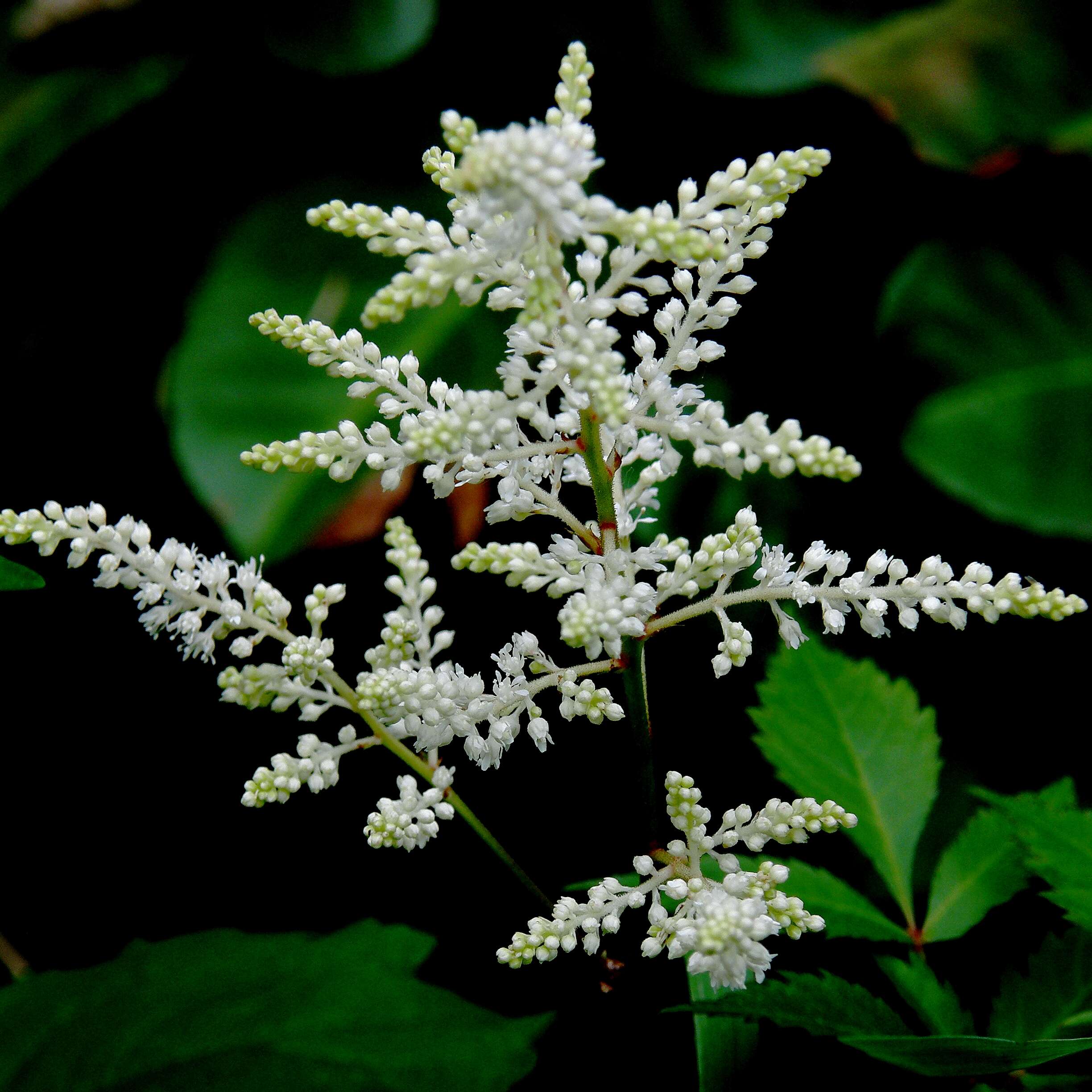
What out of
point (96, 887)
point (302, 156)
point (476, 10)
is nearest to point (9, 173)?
point (302, 156)

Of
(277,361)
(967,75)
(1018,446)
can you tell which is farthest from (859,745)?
(967,75)

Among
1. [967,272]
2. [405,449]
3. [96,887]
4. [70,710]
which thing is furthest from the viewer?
[967,272]

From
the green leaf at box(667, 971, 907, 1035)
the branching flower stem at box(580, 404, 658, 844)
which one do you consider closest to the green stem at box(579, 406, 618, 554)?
the branching flower stem at box(580, 404, 658, 844)

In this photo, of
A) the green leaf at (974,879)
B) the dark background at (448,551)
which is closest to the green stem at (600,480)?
the dark background at (448,551)

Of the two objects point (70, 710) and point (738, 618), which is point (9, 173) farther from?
point (738, 618)

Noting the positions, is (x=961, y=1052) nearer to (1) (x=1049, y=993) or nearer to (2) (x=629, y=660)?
(1) (x=1049, y=993)

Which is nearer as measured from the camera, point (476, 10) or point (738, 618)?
point (738, 618)

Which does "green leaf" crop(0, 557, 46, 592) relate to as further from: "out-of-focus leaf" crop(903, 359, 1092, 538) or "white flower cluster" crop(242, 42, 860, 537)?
"out-of-focus leaf" crop(903, 359, 1092, 538)
